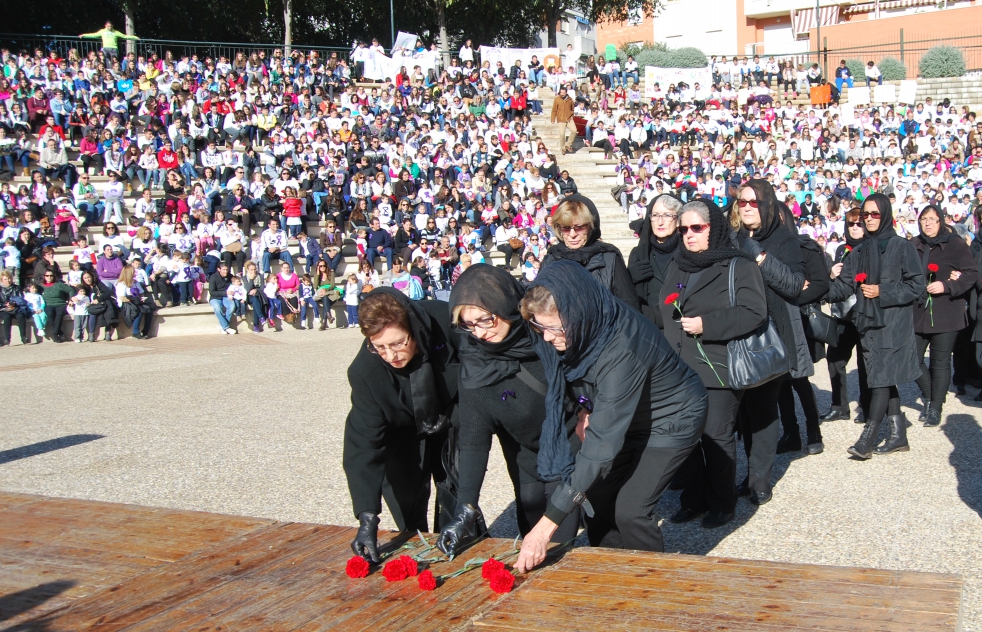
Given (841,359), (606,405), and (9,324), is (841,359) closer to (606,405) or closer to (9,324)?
(606,405)

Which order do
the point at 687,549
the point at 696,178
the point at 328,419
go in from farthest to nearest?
the point at 696,178
the point at 328,419
the point at 687,549

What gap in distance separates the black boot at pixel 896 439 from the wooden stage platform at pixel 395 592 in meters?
3.65

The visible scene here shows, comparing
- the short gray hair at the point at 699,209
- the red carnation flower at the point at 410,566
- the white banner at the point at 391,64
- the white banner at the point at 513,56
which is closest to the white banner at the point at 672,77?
the white banner at the point at 513,56

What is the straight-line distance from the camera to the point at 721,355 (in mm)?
4625

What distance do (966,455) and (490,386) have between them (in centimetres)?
414

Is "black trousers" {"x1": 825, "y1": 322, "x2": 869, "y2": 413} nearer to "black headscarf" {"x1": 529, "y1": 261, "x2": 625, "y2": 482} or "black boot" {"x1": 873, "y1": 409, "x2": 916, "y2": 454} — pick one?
"black boot" {"x1": 873, "y1": 409, "x2": 916, "y2": 454}

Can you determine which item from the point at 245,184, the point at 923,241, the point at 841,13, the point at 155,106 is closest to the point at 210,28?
the point at 155,106

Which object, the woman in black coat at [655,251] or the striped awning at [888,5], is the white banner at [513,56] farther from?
the striped awning at [888,5]

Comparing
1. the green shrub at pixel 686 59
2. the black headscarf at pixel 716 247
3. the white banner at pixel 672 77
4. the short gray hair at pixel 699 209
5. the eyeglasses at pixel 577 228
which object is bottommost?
the black headscarf at pixel 716 247

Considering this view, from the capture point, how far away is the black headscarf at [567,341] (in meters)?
2.94

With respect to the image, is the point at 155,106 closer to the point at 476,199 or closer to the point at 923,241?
the point at 476,199

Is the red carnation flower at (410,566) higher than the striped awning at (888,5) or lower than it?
lower

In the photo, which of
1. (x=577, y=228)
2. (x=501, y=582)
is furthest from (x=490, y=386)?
(x=577, y=228)

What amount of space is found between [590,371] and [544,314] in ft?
1.00
